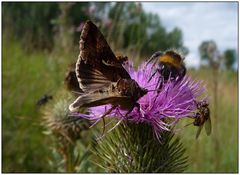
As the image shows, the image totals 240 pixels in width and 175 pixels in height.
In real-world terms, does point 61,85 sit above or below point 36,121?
above

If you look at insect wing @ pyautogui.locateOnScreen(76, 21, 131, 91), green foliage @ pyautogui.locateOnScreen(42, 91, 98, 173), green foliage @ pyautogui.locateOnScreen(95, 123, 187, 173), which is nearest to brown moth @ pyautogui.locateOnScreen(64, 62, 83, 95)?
green foliage @ pyautogui.locateOnScreen(42, 91, 98, 173)

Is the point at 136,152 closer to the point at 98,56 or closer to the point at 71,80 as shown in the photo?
the point at 98,56

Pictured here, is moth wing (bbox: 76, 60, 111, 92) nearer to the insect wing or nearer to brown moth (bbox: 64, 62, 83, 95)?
the insect wing

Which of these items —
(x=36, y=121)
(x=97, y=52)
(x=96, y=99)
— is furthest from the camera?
(x=36, y=121)

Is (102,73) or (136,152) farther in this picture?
(136,152)

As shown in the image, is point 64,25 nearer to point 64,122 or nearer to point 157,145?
point 64,122

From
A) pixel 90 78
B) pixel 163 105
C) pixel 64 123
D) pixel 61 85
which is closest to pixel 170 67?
pixel 163 105
